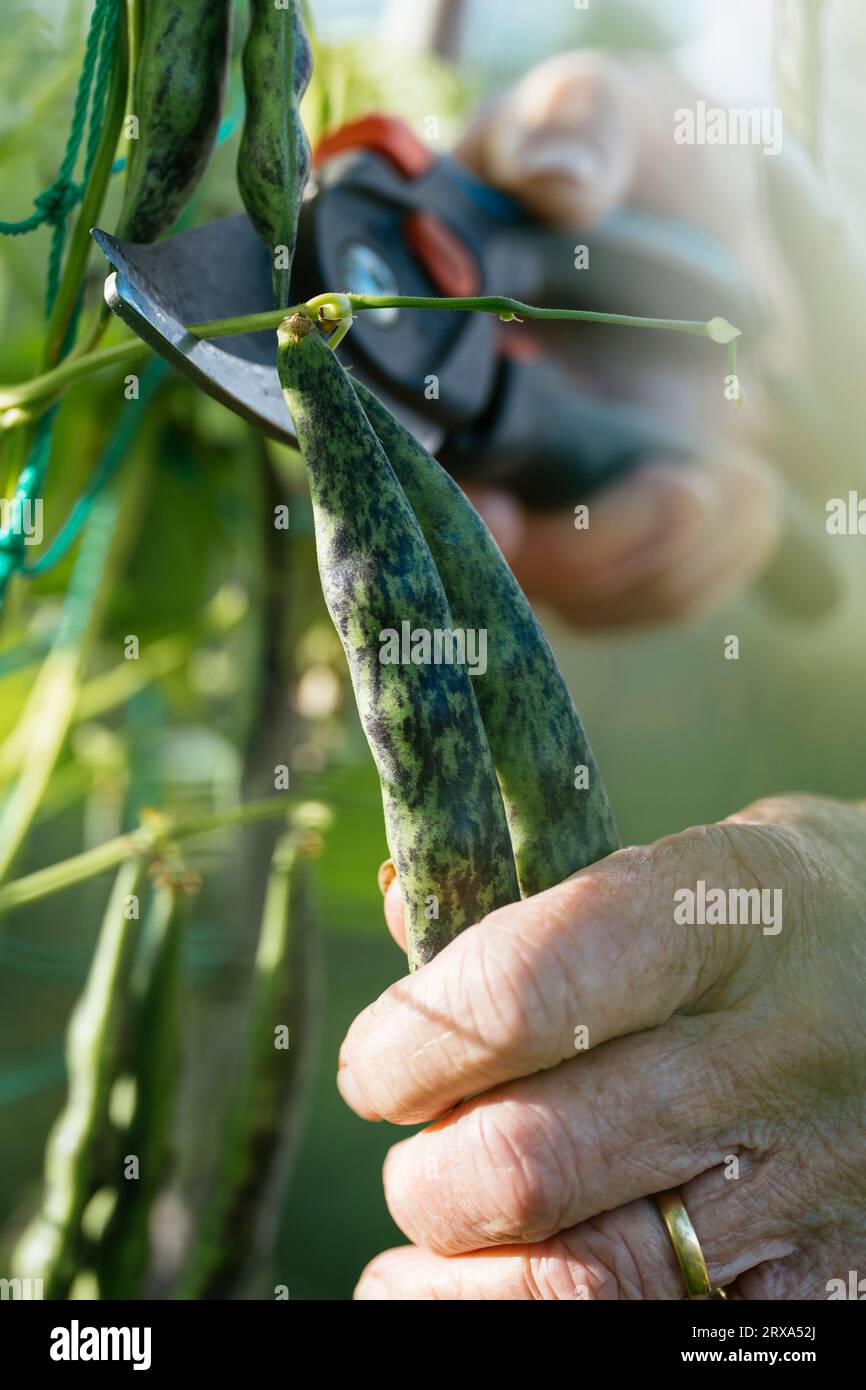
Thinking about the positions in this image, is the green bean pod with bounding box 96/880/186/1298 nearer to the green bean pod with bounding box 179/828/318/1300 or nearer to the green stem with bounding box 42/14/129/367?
the green bean pod with bounding box 179/828/318/1300

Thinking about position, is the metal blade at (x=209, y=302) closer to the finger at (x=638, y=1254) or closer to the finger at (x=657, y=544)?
the finger at (x=638, y=1254)

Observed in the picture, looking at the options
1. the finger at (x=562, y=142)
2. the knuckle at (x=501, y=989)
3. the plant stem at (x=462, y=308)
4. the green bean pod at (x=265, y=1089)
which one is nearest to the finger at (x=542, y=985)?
the knuckle at (x=501, y=989)

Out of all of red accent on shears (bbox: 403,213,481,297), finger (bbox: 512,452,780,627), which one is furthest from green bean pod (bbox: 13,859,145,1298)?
finger (bbox: 512,452,780,627)

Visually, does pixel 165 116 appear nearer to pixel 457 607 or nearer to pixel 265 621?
pixel 457 607

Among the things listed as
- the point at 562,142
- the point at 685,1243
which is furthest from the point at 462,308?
the point at 562,142

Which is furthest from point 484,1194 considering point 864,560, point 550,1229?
point 864,560

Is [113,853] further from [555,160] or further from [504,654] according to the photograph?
[555,160]
